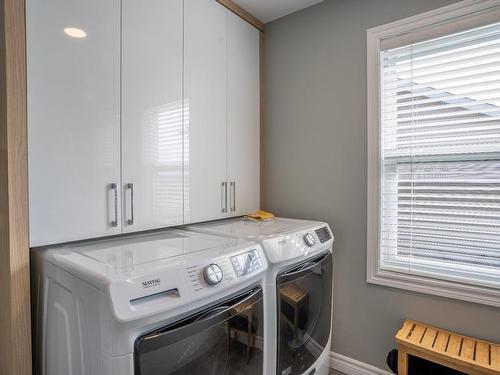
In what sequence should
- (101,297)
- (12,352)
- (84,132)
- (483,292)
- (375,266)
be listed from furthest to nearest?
(375,266), (483,292), (84,132), (12,352), (101,297)

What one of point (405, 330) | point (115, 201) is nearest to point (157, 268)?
point (115, 201)

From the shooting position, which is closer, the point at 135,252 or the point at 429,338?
the point at 135,252

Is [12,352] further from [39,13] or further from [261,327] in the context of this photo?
[39,13]

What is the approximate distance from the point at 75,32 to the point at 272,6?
137cm

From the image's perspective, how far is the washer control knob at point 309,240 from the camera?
5.09 ft

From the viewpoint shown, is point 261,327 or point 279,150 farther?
point 279,150

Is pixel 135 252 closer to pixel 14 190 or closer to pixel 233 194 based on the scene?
pixel 14 190

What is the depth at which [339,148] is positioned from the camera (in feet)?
6.41

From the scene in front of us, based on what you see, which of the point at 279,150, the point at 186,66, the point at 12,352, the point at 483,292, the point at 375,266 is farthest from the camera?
the point at 279,150

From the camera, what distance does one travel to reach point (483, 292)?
1.49m

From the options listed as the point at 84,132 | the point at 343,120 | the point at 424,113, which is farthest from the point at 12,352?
the point at 424,113

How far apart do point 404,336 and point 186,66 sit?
1.89m

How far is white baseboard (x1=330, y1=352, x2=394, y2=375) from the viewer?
6.01 feet

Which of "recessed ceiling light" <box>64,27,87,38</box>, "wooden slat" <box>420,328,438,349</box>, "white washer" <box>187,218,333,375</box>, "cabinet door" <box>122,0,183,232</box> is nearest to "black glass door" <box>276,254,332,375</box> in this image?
"white washer" <box>187,218,333,375</box>
